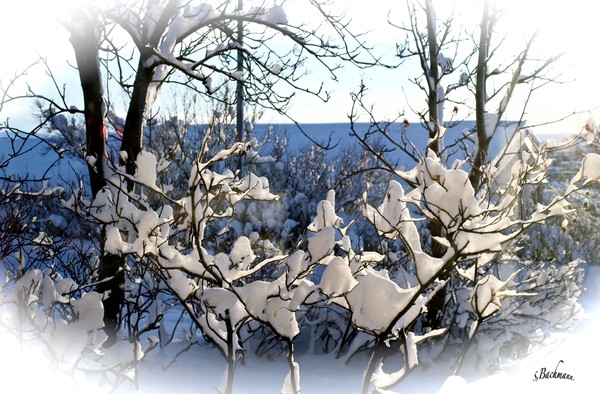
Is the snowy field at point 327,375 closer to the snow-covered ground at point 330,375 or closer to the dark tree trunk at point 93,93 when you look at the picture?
the snow-covered ground at point 330,375

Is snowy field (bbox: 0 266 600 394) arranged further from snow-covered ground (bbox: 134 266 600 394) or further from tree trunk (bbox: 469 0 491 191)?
tree trunk (bbox: 469 0 491 191)

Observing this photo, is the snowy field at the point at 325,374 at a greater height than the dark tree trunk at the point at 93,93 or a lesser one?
lesser

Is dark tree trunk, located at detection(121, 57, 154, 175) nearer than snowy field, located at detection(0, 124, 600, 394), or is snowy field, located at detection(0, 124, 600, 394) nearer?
snowy field, located at detection(0, 124, 600, 394)

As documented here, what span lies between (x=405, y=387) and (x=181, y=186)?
32.4 feet

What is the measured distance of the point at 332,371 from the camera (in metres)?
5.18

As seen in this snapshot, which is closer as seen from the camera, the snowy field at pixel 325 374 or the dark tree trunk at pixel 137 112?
the snowy field at pixel 325 374

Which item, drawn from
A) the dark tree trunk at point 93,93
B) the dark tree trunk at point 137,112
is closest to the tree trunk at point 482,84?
the dark tree trunk at point 137,112

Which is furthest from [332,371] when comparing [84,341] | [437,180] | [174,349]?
[437,180]
